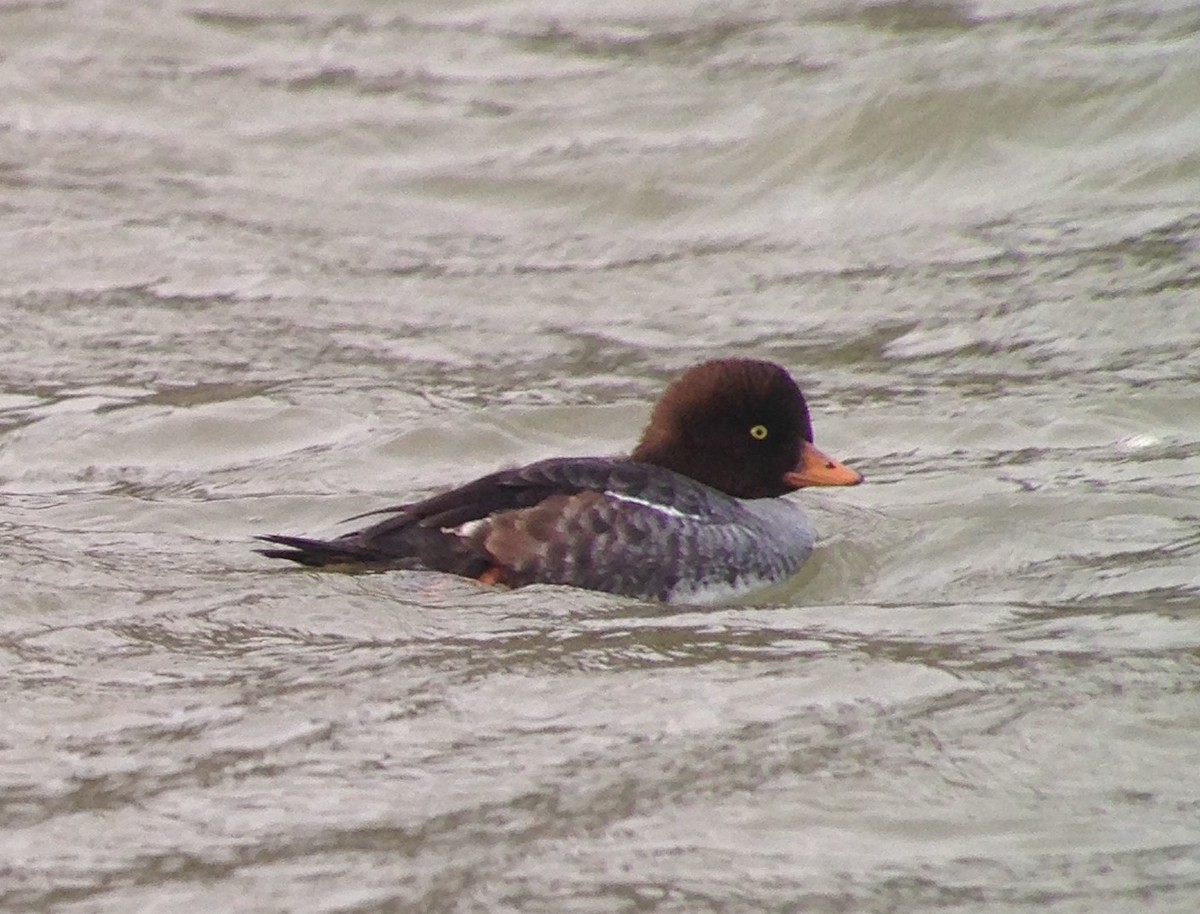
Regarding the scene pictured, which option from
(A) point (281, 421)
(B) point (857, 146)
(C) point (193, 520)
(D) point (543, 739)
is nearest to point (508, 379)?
(A) point (281, 421)

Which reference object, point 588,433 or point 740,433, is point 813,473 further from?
point 588,433

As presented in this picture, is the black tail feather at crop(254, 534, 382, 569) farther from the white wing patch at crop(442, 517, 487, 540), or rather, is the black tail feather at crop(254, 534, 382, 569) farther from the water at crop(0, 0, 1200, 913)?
the white wing patch at crop(442, 517, 487, 540)

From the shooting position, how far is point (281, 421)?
32.4ft

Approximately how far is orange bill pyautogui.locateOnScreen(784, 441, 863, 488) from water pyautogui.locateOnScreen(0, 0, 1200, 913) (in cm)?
29

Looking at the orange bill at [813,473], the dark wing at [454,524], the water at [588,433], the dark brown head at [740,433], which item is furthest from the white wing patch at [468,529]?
the orange bill at [813,473]

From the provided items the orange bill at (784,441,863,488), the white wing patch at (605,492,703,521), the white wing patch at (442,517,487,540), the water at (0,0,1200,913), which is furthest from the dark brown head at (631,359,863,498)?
the white wing patch at (442,517,487,540)

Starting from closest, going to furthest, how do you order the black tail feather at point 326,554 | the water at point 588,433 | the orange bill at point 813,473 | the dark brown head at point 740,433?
the water at point 588,433 → the black tail feather at point 326,554 → the dark brown head at point 740,433 → the orange bill at point 813,473

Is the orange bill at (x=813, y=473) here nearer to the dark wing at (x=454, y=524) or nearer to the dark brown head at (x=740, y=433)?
the dark brown head at (x=740, y=433)

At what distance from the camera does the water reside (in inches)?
217

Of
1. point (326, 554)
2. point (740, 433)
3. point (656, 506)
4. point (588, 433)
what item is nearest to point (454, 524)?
point (326, 554)

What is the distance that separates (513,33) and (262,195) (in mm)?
2478

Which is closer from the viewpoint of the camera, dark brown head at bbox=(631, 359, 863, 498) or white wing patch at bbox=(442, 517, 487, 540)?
white wing patch at bbox=(442, 517, 487, 540)

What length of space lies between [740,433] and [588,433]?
1.78 metres

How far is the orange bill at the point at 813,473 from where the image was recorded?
8211 mm
